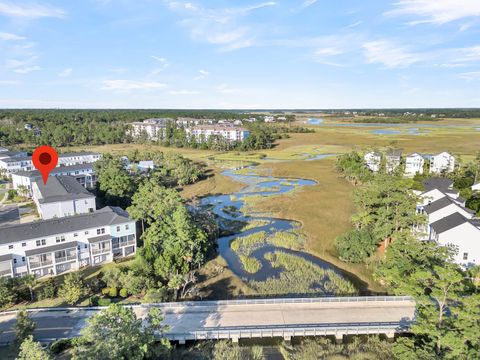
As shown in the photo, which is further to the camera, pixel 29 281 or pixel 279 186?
pixel 279 186

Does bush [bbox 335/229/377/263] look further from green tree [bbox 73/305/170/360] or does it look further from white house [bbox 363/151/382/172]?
white house [bbox 363/151/382/172]

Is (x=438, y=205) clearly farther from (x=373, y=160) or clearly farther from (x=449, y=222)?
(x=373, y=160)

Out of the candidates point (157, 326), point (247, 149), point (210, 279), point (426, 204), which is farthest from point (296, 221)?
point (247, 149)

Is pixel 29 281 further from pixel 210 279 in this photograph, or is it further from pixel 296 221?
pixel 296 221

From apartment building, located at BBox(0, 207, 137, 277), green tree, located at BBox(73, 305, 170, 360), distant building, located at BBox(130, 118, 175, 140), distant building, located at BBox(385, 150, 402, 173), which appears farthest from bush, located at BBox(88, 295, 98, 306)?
distant building, located at BBox(130, 118, 175, 140)

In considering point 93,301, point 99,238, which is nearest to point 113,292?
point 93,301
